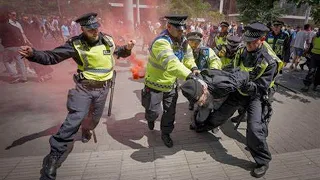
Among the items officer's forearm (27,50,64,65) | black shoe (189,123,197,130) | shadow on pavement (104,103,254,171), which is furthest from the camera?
black shoe (189,123,197,130)

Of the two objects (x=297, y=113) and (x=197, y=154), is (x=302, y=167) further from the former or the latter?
(x=297, y=113)

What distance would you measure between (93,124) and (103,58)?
116 centimetres

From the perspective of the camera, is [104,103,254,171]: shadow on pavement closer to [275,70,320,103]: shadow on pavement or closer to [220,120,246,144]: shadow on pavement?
[220,120,246,144]: shadow on pavement

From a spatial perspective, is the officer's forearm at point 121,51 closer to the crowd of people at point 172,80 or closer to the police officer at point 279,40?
the crowd of people at point 172,80

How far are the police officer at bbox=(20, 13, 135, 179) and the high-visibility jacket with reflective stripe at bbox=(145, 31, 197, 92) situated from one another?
26.5 inches

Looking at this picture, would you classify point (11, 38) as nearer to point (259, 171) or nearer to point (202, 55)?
point (202, 55)

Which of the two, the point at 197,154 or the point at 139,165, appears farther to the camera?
the point at 197,154

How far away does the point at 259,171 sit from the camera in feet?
11.2

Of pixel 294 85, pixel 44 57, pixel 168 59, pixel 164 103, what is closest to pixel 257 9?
pixel 294 85

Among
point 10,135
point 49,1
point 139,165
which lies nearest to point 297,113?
point 139,165

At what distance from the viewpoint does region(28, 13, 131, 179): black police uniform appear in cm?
326

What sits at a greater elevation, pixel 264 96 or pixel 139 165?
pixel 264 96

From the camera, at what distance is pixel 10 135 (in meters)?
4.55

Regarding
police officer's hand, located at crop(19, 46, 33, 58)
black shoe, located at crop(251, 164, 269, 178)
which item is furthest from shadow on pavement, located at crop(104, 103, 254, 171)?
police officer's hand, located at crop(19, 46, 33, 58)
